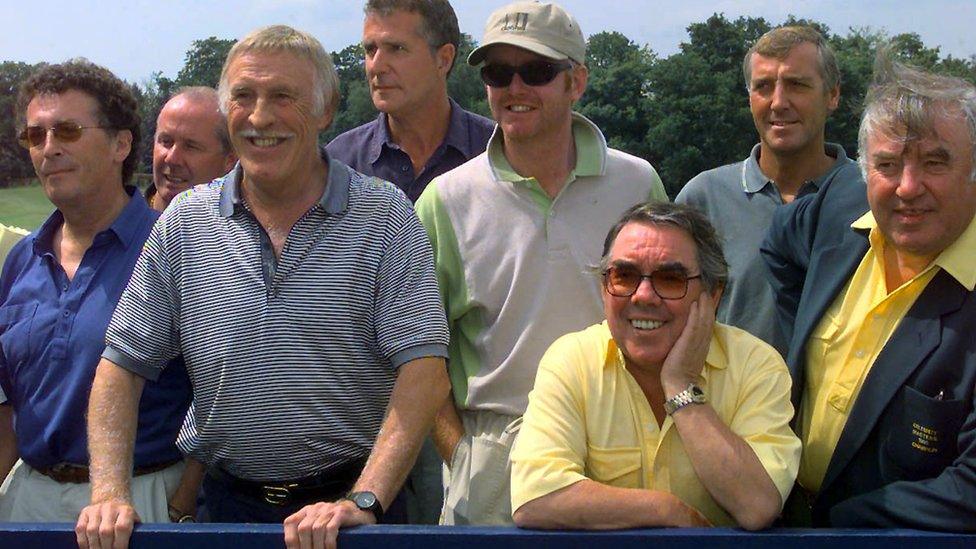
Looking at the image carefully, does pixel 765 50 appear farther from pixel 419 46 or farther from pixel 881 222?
pixel 881 222

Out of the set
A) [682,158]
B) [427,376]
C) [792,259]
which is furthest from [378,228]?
[682,158]

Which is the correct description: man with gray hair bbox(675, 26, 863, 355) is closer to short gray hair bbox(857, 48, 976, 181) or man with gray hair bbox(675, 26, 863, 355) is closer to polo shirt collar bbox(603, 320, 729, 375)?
polo shirt collar bbox(603, 320, 729, 375)

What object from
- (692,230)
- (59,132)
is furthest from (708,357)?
(59,132)

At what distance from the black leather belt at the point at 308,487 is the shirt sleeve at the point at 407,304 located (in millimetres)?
361

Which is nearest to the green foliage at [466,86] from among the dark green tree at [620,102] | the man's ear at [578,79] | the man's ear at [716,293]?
the man's ear at [578,79]

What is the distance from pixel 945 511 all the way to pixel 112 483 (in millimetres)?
1985

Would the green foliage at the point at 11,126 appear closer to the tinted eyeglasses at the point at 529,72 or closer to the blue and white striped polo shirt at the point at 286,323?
the blue and white striped polo shirt at the point at 286,323

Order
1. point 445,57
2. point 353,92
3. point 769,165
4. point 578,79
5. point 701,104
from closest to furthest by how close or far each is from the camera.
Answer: point 578,79
point 769,165
point 445,57
point 353,92
point 701,104

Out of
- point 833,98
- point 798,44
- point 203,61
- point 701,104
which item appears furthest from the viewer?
point 701,104

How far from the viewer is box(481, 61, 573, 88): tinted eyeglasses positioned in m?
3.57

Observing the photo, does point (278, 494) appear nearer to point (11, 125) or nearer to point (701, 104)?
point (11, 125)

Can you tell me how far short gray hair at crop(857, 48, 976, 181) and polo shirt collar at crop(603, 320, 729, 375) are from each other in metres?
0.66

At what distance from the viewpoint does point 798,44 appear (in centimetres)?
434

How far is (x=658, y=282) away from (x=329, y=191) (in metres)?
0.95
